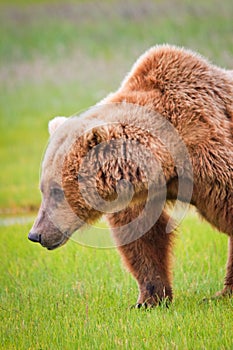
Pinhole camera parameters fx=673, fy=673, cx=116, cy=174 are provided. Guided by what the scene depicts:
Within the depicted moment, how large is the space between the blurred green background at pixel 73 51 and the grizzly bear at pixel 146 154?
9.75 m

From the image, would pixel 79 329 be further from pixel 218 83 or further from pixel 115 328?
pixel 218 83

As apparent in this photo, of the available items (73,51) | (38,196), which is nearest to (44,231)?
(38,196)

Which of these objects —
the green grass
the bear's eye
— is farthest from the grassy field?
the bear's eye

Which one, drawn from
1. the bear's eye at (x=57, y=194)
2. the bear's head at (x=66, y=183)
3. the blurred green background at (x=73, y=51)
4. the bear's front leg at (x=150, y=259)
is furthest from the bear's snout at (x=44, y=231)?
the blurred green background at (x=73, y=51)

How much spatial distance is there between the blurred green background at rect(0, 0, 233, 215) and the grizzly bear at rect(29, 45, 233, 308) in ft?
32.0

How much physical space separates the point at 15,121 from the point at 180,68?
16.0 meters

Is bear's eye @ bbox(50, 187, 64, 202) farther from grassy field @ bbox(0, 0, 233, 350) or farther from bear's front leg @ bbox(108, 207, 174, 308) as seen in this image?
grassy field @ bbox(0, 0, 233, 350)

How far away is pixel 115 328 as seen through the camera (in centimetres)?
430

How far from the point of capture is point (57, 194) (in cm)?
458

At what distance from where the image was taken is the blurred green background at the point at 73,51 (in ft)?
62.4

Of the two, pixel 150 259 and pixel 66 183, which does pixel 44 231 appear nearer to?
pixel 66 183

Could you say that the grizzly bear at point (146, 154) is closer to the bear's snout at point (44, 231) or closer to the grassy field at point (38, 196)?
the bear's snout at point (44, 231)

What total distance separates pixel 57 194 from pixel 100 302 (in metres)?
1.08

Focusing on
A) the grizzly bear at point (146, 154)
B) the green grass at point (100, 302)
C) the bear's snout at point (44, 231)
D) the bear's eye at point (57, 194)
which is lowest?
the green grass at point (100, 302)
